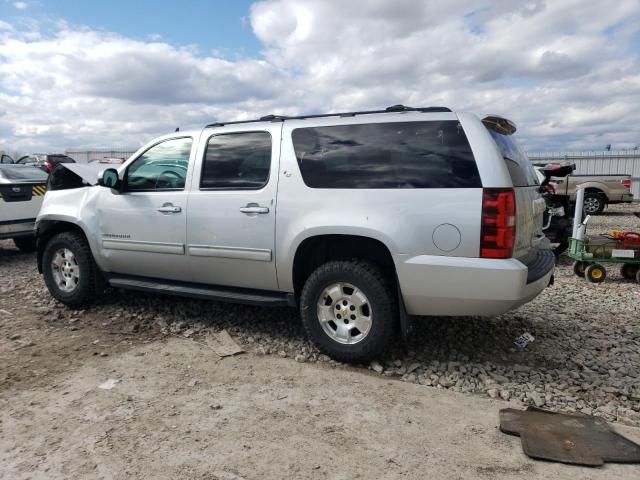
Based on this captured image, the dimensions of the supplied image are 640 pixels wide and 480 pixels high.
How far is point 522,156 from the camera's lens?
4.38 metres

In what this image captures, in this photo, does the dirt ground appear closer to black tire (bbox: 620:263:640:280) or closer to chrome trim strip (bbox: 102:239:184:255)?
chrome trim strip (bbox: 102:239:184:255)

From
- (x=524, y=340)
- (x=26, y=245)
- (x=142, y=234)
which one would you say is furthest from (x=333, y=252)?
(x=26, y=245)

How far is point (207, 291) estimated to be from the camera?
4.62 metres

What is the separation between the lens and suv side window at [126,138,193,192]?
4801 mm

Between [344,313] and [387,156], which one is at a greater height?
[387,156]

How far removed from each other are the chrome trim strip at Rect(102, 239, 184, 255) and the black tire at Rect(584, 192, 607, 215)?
1491 centimetres

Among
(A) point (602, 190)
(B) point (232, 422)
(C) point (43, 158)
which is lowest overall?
(B) point (232, 422)

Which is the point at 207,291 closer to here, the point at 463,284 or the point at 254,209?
the point at 254,209

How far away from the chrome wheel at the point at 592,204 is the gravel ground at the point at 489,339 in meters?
10.4

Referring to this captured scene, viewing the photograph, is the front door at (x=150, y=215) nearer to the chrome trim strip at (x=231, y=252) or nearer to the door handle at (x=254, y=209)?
the chrome trim strip at (x=231, y=252)

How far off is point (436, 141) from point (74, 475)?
3.08 metres

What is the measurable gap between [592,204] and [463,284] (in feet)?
48.3

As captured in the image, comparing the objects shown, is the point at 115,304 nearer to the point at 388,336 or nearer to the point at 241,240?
the point at 241,240

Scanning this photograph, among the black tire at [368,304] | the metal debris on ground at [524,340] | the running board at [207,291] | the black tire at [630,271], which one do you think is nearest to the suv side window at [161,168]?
the running board at [207,291]
